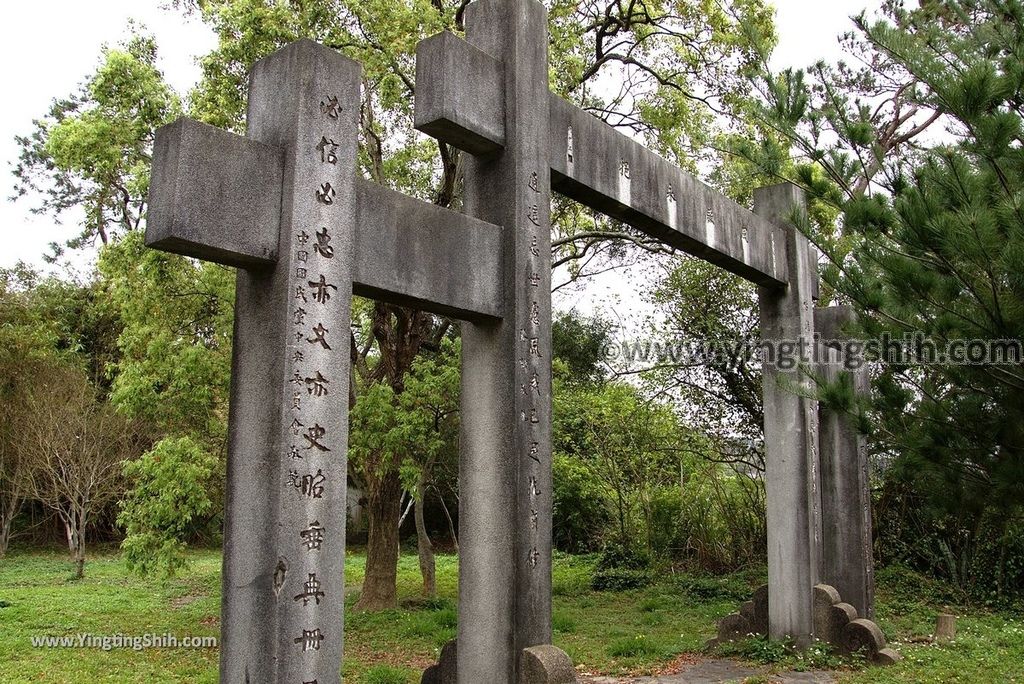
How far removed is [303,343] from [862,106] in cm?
301

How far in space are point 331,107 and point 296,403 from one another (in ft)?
3.42

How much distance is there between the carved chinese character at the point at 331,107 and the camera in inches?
118

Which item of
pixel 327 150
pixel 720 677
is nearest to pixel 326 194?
pixel 327 150

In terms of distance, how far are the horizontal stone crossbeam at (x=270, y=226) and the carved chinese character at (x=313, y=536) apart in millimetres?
879

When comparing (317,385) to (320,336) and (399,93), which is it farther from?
(399,93)

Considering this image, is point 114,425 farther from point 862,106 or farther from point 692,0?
point 862,106

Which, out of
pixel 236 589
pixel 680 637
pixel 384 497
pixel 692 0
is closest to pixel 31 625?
pixel 384 497

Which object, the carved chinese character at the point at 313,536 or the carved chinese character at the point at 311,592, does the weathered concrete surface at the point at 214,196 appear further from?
the carved chinese character at the point at 311,592

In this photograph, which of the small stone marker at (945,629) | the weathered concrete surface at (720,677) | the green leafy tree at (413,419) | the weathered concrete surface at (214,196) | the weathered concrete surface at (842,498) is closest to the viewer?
the weathered concrete surface at (214,196)

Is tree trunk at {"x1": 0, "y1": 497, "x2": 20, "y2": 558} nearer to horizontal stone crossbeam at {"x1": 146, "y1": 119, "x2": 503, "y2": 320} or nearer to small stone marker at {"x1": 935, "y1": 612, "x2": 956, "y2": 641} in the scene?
horizontal stone crossbeam at {"x1": 146, "y1": 119, "x2": 503, "y2": 320}

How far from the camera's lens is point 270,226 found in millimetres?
2873

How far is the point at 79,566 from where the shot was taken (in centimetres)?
1178

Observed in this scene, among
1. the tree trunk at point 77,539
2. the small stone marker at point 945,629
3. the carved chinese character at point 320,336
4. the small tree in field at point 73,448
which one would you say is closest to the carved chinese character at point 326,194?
the carved chinese character at point 320,336

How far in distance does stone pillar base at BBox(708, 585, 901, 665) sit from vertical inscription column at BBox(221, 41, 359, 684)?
14.5 ft
